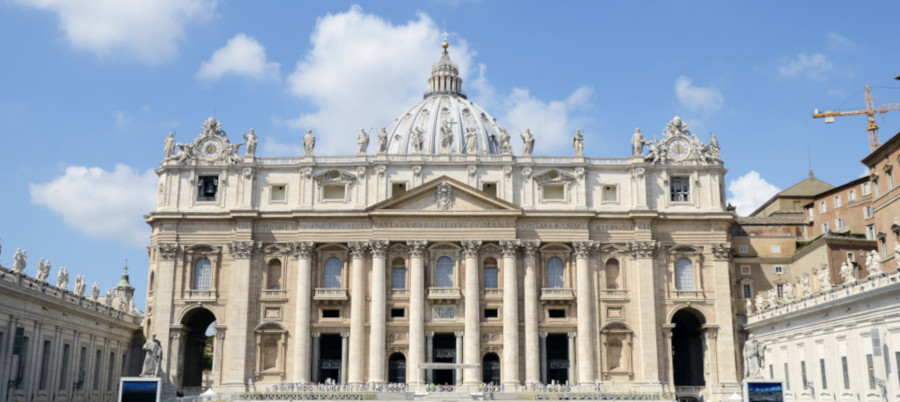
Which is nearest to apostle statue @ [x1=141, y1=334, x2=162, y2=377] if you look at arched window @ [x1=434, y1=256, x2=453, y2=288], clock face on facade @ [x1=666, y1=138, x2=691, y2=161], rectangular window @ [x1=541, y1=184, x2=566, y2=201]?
arched window @ [x1=434, y1=256, x2=453, y2=288]

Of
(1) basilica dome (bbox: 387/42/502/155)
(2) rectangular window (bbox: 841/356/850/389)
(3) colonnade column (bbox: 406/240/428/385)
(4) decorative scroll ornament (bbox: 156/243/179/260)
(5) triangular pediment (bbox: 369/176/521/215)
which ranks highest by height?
(1) basilica dome (bbox: 387/42/502/155)

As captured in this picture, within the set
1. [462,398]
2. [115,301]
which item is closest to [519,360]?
→ [462,398]

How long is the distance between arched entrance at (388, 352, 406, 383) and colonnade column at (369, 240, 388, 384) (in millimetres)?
2089

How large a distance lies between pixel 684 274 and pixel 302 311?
31228 millimetres

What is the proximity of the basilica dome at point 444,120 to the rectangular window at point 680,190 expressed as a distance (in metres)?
43.7

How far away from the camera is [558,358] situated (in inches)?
2940

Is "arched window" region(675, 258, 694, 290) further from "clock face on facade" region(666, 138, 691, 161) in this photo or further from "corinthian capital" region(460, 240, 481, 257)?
"corinthian capital" region(460, 240, 481, 257)

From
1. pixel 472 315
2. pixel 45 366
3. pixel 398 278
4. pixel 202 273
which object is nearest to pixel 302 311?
pixel 398 278

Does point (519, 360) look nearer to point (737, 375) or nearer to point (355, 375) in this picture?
point (355, 375)

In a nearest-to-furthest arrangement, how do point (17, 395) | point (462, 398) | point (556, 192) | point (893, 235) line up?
point (17, 395)
point (462, 398)
point (893, 235)
point (556, 192)

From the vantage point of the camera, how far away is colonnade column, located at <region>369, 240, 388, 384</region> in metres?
70.4

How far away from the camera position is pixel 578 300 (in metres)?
72.4

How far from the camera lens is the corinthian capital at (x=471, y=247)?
72.6m

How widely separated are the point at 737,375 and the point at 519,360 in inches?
684
